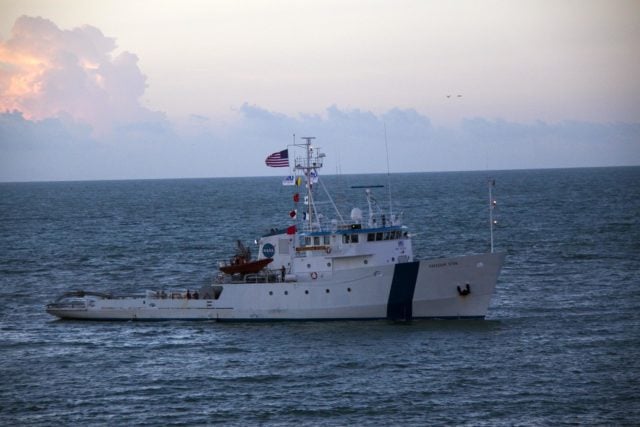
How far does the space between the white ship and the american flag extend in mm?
812

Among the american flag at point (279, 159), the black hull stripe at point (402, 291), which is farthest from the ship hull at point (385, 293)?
the american flag at point (279, 159)

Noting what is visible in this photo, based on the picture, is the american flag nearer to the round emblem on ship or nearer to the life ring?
the round emblem on ship

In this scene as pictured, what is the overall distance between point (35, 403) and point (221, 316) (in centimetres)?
1276

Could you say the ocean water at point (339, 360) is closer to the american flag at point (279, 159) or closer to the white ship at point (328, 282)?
the white ship at point (328, 282)

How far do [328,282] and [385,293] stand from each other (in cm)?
253

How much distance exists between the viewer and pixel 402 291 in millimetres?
40812

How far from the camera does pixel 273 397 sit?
30891 millimetres

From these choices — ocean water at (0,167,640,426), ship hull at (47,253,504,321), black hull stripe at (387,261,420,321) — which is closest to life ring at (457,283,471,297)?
ship hull at (47,253,504,321)

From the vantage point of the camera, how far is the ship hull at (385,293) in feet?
133

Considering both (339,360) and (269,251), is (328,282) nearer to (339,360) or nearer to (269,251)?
(269,251)

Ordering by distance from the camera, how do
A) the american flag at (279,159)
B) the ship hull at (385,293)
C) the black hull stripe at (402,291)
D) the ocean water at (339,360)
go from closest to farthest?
the ocean water at (339,360) < the black hull stripe at (402,291) < the ship hull at (385,293) < the american flag at (279,159)

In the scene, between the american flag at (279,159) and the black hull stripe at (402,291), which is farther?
the american flag at (279,159)

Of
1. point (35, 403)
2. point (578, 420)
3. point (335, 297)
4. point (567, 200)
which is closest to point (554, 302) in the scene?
point (335, 297)

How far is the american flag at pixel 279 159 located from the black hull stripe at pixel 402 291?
722 cm
